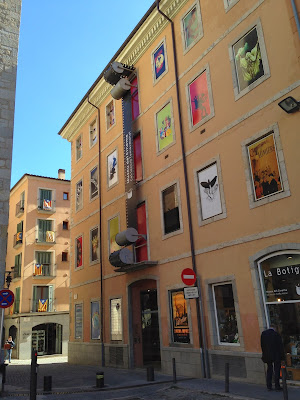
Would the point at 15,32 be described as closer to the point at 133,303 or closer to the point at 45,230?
the point at 133,303

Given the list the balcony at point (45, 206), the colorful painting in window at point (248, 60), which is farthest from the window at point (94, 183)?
the balcony at point (45, 206)

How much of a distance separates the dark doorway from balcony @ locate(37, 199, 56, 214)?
22.4 metres

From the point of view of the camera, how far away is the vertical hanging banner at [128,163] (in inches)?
694

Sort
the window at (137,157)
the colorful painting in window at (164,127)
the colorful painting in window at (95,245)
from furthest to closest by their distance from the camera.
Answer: the colorful painting in window at (95,245), the window at (137,157), the colorful painting in window at (164,127)

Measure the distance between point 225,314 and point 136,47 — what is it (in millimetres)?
13348

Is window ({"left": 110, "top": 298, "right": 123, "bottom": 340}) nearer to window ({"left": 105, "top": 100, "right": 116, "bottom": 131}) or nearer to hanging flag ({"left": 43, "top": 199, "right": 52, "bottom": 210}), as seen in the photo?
window ({"left": 105, "top": 100, "right": 116, "bottom": 131})

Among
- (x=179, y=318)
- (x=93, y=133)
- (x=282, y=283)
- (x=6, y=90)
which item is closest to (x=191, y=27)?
(x=6, y=90)

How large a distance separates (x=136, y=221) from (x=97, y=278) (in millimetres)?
5371

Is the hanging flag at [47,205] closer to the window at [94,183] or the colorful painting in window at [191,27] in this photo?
the window at [94,183]

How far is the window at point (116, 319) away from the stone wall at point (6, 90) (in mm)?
7986

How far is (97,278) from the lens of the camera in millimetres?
21125

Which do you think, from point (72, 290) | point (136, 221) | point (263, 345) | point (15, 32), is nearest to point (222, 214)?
point (263, 345)

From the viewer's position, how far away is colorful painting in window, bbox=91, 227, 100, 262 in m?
21.7

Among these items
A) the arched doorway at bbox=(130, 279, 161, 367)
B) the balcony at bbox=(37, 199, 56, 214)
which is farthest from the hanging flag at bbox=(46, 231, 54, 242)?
the arched doorway at bbox=(130, 279, 161, 367)
